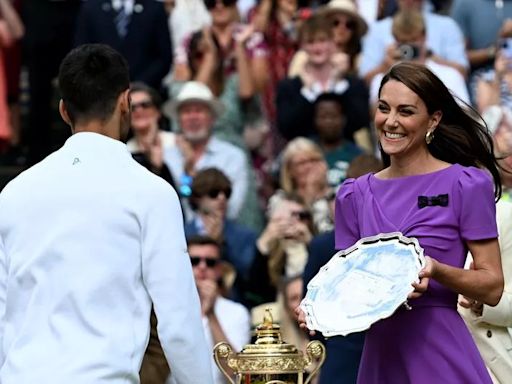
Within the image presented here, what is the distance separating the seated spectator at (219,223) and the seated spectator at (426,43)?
2196 mm

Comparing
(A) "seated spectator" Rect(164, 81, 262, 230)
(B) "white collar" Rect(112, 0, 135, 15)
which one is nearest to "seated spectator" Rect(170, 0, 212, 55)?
(B) "white collar" Rect(112, 0, 135, 15)

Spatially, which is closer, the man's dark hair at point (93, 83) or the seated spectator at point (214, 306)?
the man's dark hair at point (93, 83)

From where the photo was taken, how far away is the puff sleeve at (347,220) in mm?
7211

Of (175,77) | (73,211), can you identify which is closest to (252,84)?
(175,77)

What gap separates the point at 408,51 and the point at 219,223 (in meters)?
2.52

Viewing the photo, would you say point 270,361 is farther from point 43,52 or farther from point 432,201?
point 43,52

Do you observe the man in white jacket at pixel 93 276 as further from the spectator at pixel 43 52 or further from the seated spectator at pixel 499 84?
the spectator at pixel 43 52

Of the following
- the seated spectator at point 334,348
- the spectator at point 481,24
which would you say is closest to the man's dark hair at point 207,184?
the spectator at point 481,24

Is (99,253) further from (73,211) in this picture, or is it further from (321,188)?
(321,188)

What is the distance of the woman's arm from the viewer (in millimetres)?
6703

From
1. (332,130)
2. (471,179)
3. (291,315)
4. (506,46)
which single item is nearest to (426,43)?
(506,46)

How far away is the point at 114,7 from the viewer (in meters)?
15.2

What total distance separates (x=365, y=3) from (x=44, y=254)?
960 centimetres

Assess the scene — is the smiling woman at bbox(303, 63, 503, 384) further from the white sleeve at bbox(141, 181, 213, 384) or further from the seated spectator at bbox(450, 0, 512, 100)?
the seated spectator at bbox(450, 0, 512, 100)
